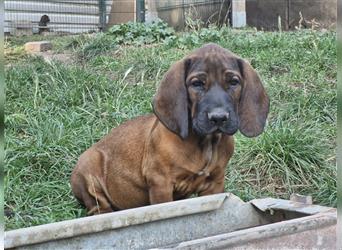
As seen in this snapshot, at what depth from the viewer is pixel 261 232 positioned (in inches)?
95.4

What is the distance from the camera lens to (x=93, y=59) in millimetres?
7949

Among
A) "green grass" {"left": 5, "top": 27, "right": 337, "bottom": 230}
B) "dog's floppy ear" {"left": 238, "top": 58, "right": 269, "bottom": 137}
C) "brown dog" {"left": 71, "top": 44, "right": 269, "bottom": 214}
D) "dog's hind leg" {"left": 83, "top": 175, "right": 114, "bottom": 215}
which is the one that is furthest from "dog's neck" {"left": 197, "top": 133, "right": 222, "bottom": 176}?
"green grass" {"left": 5, "top": 27, "right": 337, "bottom": 230}

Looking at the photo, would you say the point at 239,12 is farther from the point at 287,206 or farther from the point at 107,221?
the point at 107,221

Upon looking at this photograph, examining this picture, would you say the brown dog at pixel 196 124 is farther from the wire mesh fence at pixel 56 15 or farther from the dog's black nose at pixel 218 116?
the wire mesh fence at pixel 56 15

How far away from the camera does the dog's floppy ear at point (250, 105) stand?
11.5 feet

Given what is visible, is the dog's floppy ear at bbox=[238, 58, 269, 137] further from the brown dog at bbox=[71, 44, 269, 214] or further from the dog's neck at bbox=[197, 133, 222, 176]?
the dog's neck at bbox=[197, 133, 222, 176]

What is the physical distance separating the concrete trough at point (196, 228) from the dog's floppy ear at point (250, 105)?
42 centimetres

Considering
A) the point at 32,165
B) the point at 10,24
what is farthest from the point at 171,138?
the point at 10,24

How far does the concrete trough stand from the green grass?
4.03 ft

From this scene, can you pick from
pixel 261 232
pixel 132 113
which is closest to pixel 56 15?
pixel 132 113

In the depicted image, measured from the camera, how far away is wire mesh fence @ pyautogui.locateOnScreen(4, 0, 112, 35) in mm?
12664

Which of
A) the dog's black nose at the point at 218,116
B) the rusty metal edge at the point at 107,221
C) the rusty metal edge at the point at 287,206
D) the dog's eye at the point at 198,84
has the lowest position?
the rusty metal edge at the point at 287,206

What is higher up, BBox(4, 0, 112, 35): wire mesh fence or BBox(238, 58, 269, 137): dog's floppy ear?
BBox(4, 0, 112, 35): wire mesh fence

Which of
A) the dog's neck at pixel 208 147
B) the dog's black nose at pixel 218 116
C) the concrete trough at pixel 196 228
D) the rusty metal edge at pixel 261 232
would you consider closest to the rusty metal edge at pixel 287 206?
the concrete trough at pixel 196 228
